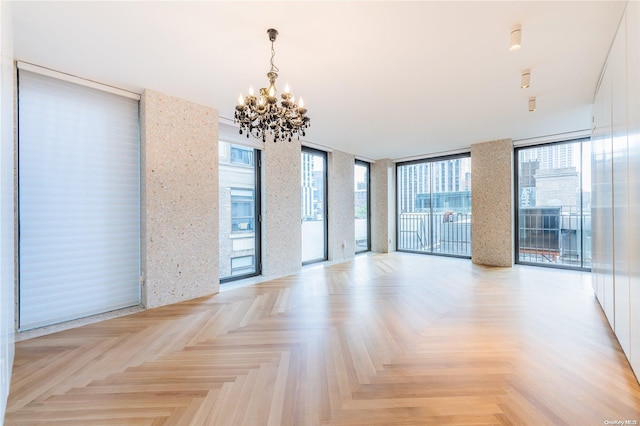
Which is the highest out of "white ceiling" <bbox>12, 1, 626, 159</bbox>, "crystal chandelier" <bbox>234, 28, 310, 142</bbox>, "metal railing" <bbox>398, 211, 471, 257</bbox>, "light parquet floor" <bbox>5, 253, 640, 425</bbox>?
"white ceiling" <bbox>12, 1, 626, 159</bbox>

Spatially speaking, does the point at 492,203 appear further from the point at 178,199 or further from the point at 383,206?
the point at 178,199

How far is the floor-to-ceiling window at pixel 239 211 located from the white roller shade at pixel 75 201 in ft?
3.90

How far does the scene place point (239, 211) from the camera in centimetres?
442

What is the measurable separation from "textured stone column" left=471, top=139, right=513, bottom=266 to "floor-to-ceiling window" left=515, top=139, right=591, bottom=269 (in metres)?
0.42

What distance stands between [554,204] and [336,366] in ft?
18.3

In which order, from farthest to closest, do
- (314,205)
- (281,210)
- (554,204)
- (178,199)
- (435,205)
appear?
(435,205) → (314,205) → (554,204) → (281,210) → (178,199)

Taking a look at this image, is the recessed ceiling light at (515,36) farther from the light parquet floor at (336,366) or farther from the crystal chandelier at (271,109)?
the light parquet floor at (336,366)

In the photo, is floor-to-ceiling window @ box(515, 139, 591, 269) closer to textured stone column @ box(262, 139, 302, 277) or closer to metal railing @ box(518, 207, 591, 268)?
metal railing @ box(518, 207, 591, 268)

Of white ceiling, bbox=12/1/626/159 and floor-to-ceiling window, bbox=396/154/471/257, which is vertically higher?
white ceiling, bbox=12/1/626/159

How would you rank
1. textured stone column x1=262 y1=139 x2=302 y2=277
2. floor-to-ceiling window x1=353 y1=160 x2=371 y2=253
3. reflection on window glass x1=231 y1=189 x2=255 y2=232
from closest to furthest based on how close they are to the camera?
reflection on window glass x1=231 y1=189 x2=255 y2=232 → textured stone column x1=262 y1=139 x2=302 y2=277 → floor-to-ceiling window x1=353 y1=160 x2=371 y2=253

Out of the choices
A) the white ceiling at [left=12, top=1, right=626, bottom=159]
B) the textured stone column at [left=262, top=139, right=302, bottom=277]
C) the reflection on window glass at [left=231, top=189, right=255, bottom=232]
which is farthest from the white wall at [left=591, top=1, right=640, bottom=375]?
the reflection on window glass at [left=231, top=189, right=255, bottom=232]

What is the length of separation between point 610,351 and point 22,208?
5.22 metres

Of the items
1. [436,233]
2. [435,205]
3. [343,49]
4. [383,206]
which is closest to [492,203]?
[435,205]

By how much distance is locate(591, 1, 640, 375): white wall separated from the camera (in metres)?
1.81
